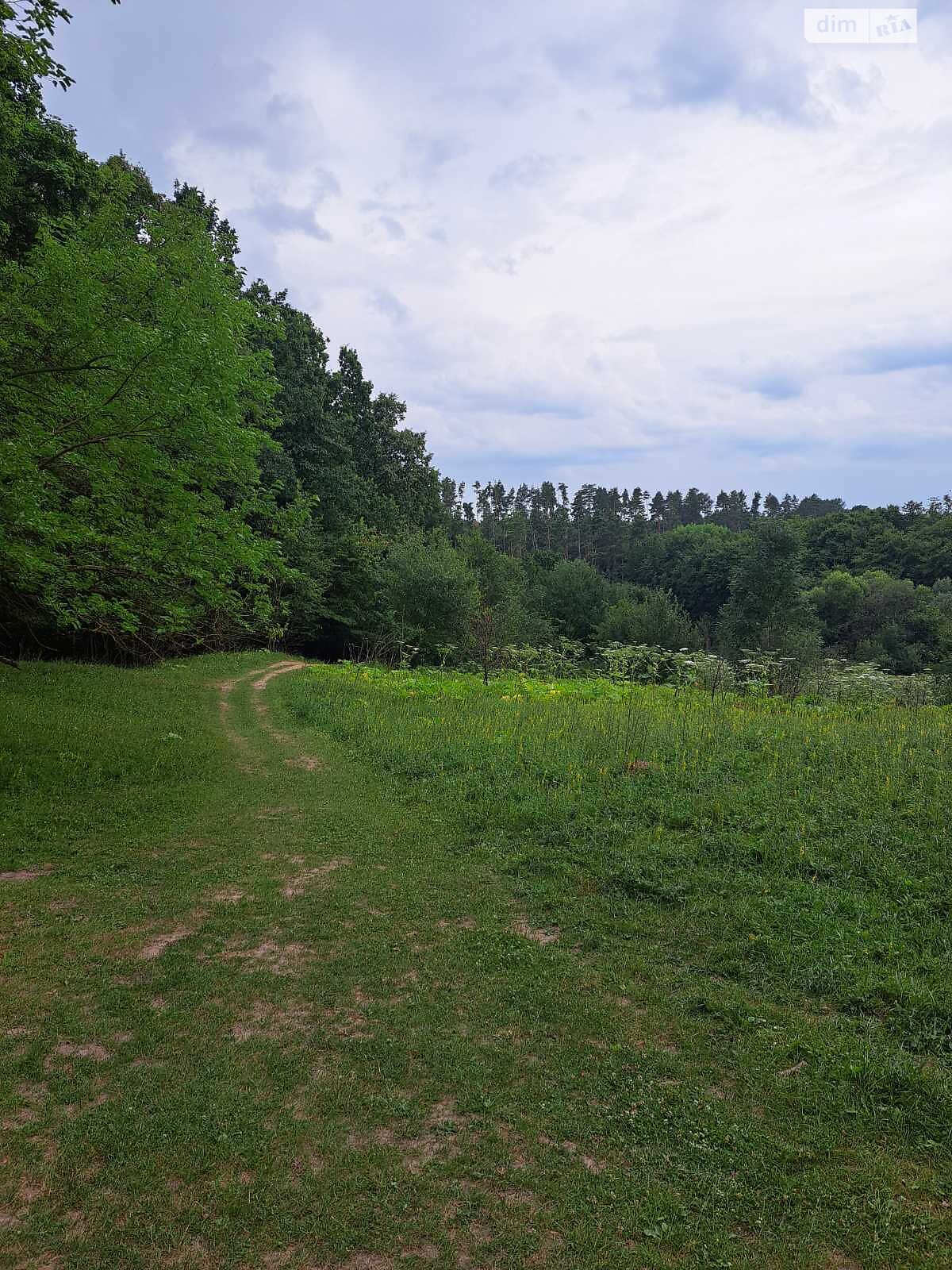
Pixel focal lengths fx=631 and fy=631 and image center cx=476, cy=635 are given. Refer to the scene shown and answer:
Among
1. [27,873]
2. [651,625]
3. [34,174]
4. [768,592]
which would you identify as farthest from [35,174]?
[768,592]

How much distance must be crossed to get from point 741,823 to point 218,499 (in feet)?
25.3

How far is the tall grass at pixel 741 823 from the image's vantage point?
4.39m

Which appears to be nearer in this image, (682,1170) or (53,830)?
(682,1170)

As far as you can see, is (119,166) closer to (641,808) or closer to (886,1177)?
(641,808)

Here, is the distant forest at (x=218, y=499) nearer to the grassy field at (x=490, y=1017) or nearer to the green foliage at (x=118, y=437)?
the green foliage at (x=118, y=437)

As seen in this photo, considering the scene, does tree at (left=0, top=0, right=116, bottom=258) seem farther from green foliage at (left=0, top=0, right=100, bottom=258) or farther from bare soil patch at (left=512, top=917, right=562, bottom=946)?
bare soil patch at (left=512, top=917, right=562, bottom=946)

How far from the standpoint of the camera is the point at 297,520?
37.0ft

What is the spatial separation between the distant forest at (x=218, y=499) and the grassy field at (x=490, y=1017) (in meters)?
3.51

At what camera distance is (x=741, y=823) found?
643cm

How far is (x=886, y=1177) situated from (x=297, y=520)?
10.8 m

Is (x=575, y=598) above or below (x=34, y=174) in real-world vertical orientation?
below

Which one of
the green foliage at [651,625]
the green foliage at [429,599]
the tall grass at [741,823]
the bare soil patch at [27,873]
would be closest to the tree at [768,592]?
the green foliage at [651,625]

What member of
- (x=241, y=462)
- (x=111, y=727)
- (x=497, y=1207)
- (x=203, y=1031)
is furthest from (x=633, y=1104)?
(x=111, y=727)

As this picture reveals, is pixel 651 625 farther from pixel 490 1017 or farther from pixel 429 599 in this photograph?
pixel 490 1017
